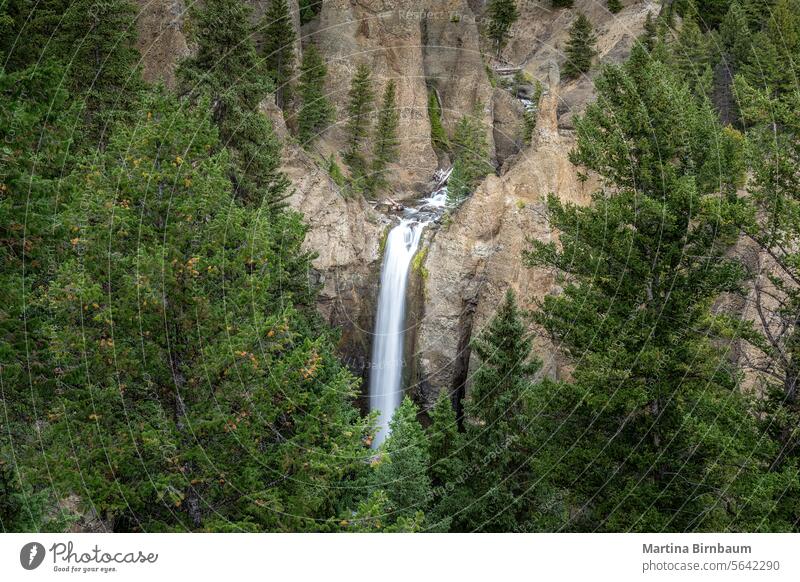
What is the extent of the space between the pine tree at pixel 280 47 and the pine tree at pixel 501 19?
22.4m

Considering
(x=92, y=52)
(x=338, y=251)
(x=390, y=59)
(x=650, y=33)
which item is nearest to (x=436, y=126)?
(x=390, y=59)

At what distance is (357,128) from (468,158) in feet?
26.1

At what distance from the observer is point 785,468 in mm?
13094

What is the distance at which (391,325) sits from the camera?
36.3 meters

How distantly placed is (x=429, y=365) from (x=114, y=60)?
20557 mm

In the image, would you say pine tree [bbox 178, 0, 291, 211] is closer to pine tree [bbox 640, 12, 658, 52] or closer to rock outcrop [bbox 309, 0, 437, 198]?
rock outcrop [bbox 309, 0, 437, 198]

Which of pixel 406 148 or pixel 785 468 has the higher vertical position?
pixel 406 148

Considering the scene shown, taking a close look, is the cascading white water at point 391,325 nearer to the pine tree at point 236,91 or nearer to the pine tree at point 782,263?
the pine tree at point 236,91
